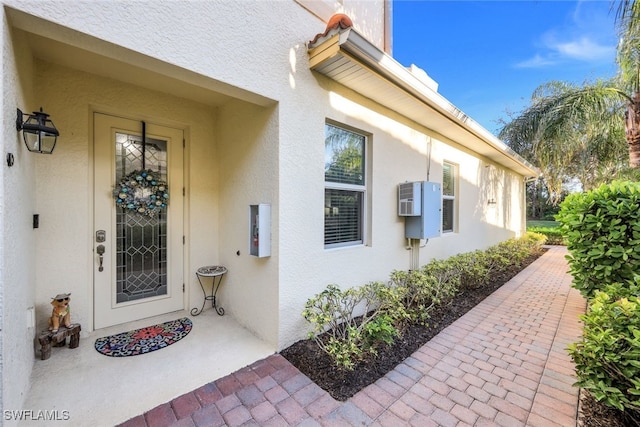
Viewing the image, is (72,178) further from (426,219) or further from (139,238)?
(426,219)

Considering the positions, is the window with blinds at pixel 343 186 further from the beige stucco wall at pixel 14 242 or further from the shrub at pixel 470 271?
the beige stucco wall at pixel 14 242

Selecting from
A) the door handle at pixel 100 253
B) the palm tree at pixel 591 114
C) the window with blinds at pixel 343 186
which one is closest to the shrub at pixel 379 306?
the window with blinds at pixel 343 186

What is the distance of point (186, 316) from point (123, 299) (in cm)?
89

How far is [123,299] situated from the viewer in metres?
3.72

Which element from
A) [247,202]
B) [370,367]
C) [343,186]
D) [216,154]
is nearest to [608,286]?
[370,367]

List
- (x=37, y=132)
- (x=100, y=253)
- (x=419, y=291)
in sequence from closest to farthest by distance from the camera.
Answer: (x=37, y=132) → (x=100, y=253) → (x=419, y=291)

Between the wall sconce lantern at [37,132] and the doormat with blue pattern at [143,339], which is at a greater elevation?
the wall sconce lantern at [37,132]

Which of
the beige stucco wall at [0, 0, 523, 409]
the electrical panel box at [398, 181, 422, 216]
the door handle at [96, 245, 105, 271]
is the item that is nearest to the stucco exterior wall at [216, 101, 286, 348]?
the beige stucco wall at [0, 0, 523, 409]

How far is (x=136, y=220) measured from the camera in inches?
150

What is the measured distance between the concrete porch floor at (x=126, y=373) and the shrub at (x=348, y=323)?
29.2 inches

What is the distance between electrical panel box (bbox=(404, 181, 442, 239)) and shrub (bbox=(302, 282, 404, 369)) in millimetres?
1600

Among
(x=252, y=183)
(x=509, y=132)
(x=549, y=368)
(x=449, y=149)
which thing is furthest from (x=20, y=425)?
(x=509, y=132)

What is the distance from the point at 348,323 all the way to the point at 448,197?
16.6 feet

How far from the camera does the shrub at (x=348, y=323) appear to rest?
9.64 ft
